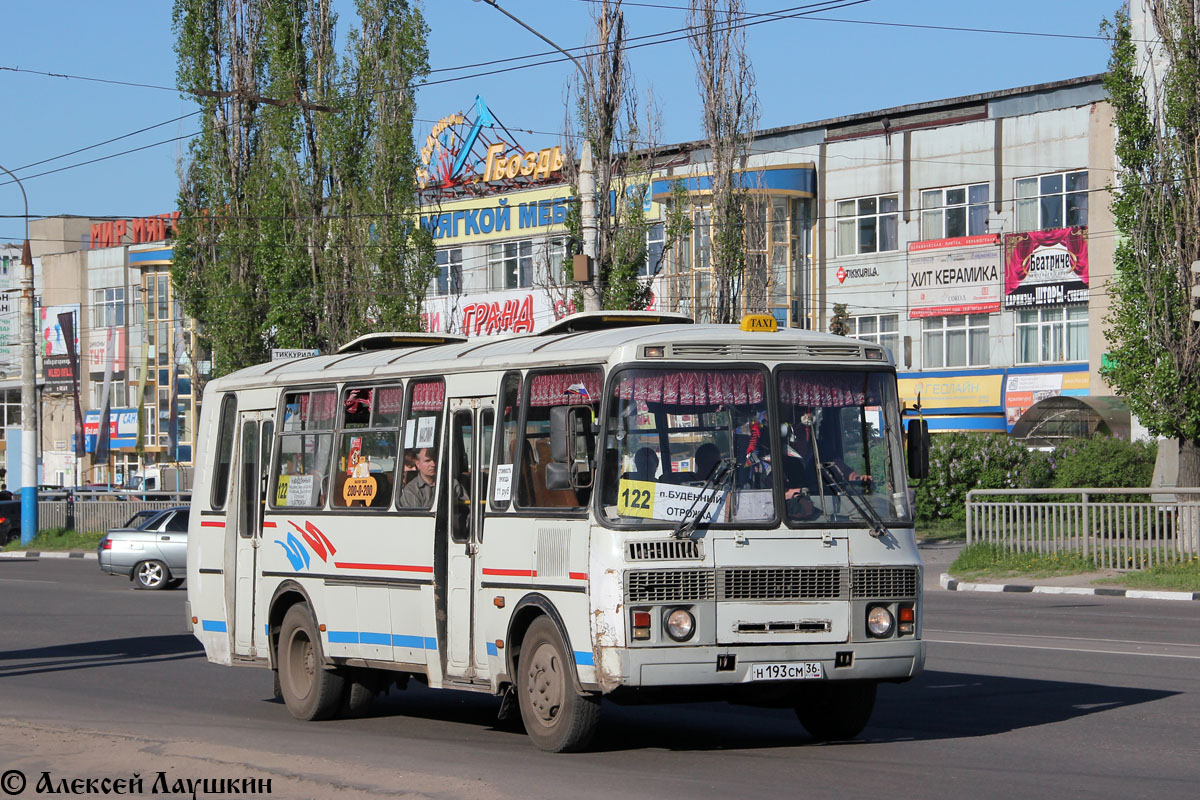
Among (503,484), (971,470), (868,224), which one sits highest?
(868,224)

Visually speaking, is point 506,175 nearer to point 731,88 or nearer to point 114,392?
point 731,88

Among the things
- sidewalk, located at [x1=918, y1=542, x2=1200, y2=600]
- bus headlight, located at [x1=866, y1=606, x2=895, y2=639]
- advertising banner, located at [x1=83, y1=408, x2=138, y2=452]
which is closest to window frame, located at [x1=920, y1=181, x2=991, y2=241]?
sidewalk, located at [x1=918, y1=542, x2=1200, y2=600]

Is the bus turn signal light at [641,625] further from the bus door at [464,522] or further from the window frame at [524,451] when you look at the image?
the bus door at [464,522]

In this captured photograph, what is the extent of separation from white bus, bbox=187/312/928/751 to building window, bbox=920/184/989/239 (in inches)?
1624

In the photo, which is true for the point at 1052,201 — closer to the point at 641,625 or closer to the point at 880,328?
the point at 880,328

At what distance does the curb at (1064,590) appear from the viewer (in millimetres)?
23766

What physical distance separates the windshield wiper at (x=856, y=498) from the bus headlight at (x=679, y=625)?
1320 millimetres

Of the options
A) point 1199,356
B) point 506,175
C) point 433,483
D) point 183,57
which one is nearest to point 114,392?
point 506,175

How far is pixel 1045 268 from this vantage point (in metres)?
49.8

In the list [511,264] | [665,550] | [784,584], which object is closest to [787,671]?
[784,584]

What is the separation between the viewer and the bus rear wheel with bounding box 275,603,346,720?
1238cm

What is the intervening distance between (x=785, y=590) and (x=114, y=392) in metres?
84.9

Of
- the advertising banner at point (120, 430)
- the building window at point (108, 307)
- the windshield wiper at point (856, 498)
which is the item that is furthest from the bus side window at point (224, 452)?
the building window at point (108, 307)

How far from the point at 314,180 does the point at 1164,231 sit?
22.7m
